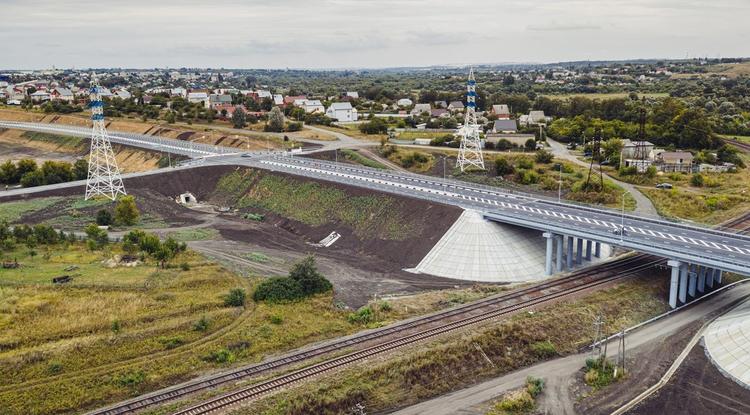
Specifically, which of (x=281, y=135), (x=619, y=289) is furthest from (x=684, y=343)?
(x=281, y=135)

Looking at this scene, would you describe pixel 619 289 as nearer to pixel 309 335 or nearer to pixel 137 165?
pixel 309 335

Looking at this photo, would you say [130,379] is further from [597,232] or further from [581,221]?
[581,221]

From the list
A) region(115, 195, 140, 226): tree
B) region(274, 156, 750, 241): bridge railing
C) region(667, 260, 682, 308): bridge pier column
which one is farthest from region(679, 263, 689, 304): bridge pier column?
region(115, 195, 140, 226): tree

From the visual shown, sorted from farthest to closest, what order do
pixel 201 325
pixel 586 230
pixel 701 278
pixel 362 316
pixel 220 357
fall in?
pixel 586 230, pixel 701 278, pixel 362 316, pixel 201 325, pixel 220 357

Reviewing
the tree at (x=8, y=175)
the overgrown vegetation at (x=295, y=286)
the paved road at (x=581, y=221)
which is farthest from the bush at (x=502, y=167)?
the tree at (x=8, y=175)

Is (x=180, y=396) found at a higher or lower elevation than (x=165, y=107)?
lower

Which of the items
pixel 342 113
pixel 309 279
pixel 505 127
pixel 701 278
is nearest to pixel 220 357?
pixel 309 279

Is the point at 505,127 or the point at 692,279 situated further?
the point at 505,127
